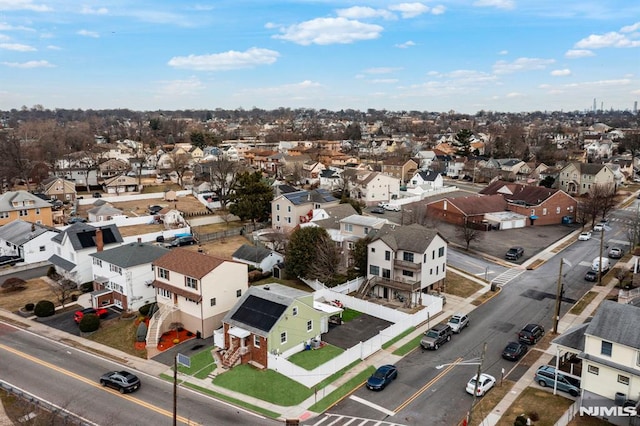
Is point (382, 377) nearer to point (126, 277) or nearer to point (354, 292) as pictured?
point (354, 292)

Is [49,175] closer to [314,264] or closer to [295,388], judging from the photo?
[314,264]

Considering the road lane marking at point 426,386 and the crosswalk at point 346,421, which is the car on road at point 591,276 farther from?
the crosswalk at point 346,421

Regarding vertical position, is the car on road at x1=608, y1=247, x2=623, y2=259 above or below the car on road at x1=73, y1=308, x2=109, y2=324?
above

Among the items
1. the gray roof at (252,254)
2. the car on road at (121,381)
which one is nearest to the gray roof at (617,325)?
the car on road at (121,381)

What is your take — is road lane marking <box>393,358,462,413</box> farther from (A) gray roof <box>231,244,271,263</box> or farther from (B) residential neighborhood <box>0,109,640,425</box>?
(A) gray roof <box>231,244,271,263</box>

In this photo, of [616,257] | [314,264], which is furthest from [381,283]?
[616,257]

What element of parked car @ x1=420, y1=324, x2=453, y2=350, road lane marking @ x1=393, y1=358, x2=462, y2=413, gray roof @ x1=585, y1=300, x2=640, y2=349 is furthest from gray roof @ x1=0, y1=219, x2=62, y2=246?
gray roof @ x1=585, y1=300, x2=640, y2=349

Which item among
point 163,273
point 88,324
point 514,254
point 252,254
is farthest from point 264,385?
point 514,254
